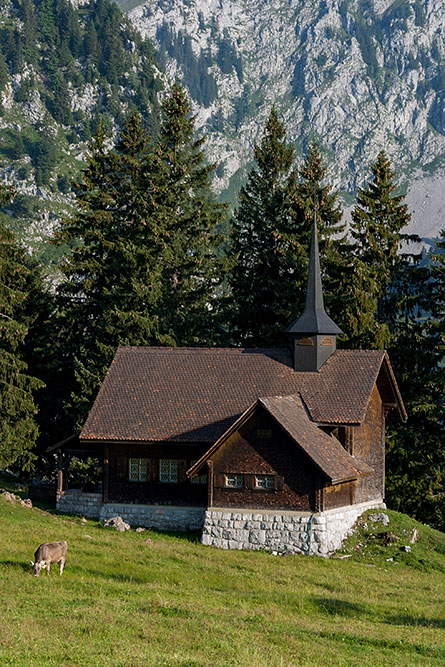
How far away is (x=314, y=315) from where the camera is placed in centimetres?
4228

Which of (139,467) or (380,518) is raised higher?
(139,467)

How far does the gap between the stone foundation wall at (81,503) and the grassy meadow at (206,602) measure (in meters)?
1.66

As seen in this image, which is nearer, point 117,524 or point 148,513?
point 117,524

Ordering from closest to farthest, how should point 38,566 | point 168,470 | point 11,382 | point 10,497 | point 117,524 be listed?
point 38,566 → point 117,524 → point 168,470 → point 10,497 → point 11,382

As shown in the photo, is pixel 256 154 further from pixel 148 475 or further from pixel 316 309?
pixel 148 475

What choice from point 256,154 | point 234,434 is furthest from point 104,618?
point 256,154

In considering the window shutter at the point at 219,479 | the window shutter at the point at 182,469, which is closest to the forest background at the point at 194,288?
the window shutter at the point at 182,469

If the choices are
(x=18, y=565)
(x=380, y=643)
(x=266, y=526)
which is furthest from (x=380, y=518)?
(x=380, y=643)

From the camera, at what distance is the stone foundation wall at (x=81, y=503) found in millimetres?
40156

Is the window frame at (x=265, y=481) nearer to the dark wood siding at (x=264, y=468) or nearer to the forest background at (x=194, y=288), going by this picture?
the dark wood siding at (x=264, y=468)

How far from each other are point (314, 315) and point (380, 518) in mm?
9921

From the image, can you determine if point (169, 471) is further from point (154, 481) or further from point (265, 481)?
point (265, 481)

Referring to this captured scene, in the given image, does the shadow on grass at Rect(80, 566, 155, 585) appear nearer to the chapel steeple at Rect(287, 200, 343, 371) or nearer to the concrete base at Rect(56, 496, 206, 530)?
the concrete base at Rect(56, 496, 206, 530)

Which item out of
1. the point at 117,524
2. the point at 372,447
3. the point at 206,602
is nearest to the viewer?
the point at 206,602
